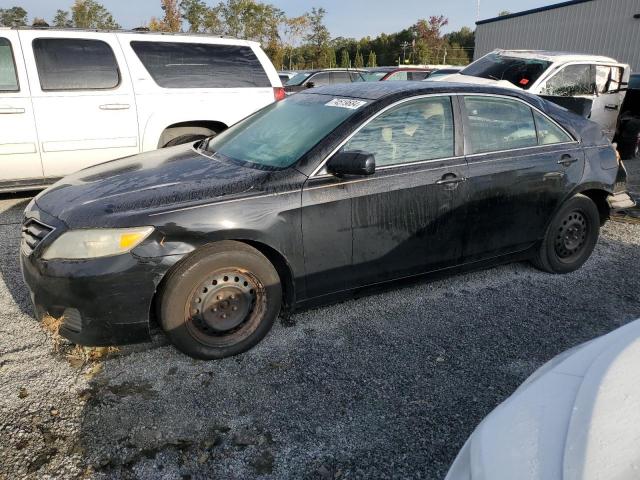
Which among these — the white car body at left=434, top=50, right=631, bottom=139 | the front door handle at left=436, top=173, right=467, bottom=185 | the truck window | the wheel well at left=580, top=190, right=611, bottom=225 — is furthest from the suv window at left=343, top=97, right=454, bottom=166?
the truck window

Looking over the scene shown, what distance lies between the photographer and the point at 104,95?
233 inches

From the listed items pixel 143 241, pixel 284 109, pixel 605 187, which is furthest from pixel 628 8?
pixel 143 241

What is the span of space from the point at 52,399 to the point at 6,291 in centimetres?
164

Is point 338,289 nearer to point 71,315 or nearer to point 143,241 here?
point 143,241

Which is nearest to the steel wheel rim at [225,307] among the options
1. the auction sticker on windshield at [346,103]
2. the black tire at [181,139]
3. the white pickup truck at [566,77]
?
the auction sticker on windshield at [346,103]

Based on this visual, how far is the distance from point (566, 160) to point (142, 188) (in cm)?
325

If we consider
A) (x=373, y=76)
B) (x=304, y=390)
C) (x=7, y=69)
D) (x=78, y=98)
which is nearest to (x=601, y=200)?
(x=304, y=390)

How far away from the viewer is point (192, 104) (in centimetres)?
625

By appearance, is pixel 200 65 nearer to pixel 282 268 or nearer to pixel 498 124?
pixel 498 124

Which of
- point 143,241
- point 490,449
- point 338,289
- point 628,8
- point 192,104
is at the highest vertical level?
point 628,8

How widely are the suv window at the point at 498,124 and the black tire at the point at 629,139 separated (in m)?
5.75

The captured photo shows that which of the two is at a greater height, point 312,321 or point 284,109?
point 284,109

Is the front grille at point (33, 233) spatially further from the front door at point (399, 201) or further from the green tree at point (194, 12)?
the green tree at point (194, 12)

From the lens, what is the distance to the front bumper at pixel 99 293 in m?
2.80
